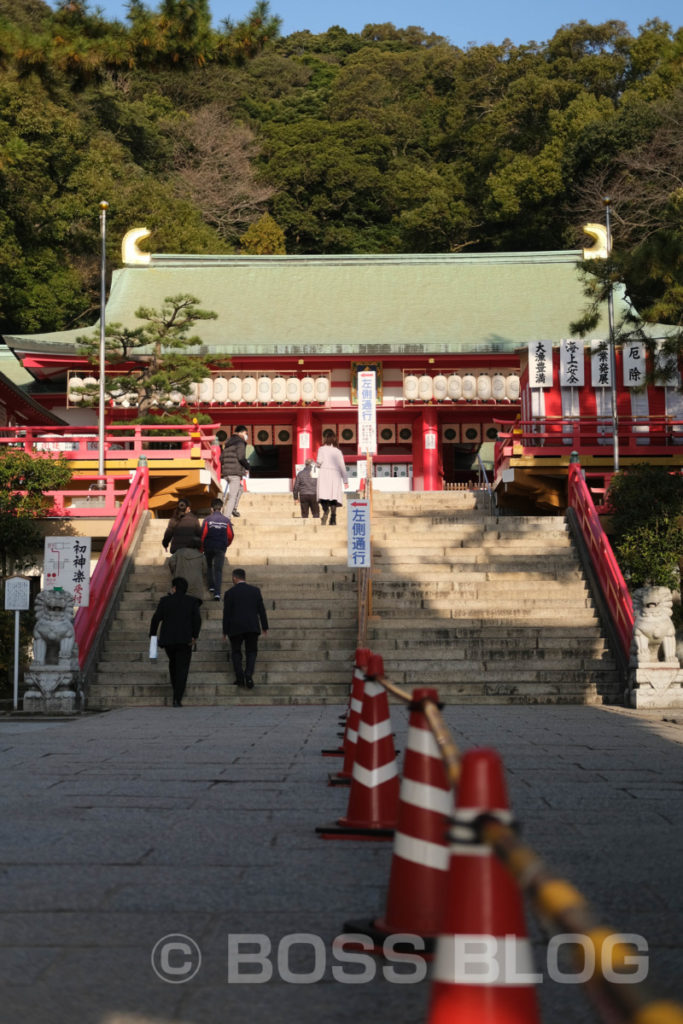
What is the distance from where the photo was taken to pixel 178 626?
11.9 m

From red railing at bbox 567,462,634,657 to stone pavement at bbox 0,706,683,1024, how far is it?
4.48 meters

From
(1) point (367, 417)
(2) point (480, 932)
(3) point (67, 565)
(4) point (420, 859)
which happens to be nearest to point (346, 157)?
(1) point (367, 417)

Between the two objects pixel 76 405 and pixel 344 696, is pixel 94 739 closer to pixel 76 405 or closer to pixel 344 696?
pixel 344 696

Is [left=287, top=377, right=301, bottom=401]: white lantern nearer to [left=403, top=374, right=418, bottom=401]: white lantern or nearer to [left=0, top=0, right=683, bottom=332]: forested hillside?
[left=403, top=374, right=418, bottom=401]: white lantern

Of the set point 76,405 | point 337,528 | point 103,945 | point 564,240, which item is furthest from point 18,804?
point 564,240

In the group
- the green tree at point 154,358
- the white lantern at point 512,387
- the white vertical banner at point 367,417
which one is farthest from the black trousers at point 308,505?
the white lantern at point 512,387

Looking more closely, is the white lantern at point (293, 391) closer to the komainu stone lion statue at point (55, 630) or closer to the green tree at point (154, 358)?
the green tree at point (154, 358)

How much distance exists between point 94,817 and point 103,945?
214 cm

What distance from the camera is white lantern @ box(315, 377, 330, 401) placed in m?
26.3

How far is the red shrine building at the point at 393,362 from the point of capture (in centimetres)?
2419

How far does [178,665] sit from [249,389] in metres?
14.8

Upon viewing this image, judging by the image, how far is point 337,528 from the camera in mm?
17609

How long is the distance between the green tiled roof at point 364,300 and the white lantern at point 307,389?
85 cm

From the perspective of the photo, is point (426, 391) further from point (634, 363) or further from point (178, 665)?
point (178, 665)
